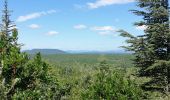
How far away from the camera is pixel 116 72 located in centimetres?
2139

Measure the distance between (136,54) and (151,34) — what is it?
2.09m

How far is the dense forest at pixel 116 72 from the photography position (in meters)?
14.5

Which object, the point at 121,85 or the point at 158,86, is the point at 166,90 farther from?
the point at 121,85

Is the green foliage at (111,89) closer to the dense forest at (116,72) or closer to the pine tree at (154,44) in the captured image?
the dense forest at (116,72)

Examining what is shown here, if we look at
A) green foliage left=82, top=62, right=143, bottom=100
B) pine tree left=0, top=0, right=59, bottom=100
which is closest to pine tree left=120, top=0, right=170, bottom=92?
green foliage left=82, top=62, right=143, bottom=100

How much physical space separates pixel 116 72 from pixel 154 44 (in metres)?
8.13

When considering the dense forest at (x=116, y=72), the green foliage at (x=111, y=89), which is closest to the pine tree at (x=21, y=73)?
the dense forest at (x=116, y=72)

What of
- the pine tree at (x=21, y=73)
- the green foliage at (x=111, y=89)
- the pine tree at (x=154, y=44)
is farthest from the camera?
the pine tree at (x=154, y=44)

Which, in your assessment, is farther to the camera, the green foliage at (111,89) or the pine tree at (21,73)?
the green foliage at (111,89)

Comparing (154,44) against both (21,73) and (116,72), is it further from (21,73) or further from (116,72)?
(21,73)

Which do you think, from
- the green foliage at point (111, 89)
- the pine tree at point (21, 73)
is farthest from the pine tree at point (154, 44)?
the pine tree at point (21, 73)

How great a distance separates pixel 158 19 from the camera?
28812mm

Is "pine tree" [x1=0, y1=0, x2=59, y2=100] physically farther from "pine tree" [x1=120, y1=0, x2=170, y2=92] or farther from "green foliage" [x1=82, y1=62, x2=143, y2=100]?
"pine tree" [x1=120, y1=0, x2=170, y2=92]

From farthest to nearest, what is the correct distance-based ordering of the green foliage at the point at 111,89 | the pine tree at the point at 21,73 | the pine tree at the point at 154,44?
the pine tree at the point at 154,44, the green foliage at the point at 111,89, the pine tree at the point at 21,73
